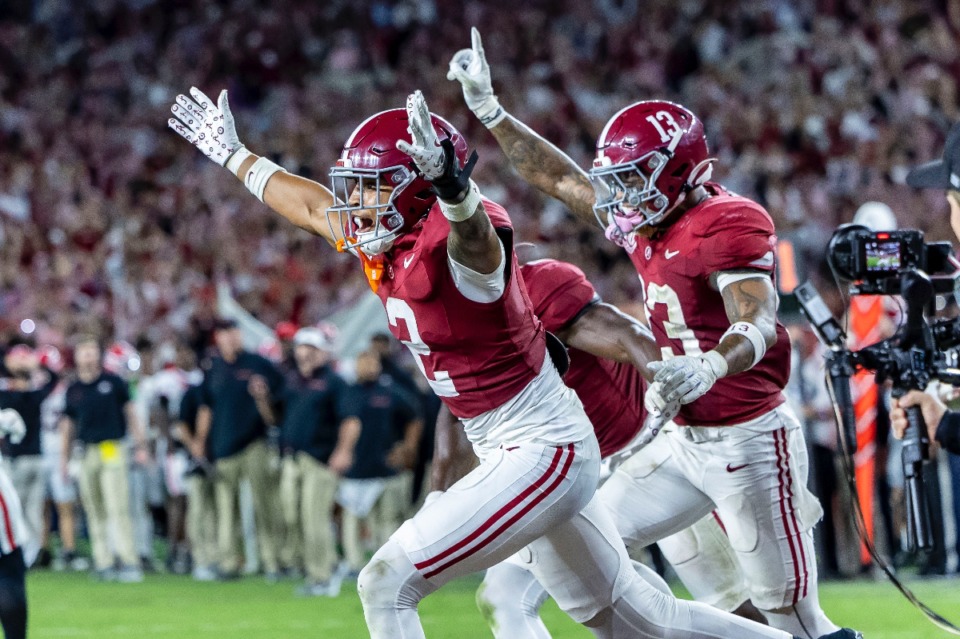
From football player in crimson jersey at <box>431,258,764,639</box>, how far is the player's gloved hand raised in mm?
1376

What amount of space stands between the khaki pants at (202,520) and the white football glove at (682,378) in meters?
7.35

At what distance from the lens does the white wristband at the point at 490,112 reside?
17.0 ft

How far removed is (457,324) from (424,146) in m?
0.58

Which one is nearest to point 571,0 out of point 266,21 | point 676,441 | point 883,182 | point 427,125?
point 266,21

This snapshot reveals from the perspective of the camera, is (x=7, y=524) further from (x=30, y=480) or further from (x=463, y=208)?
(x=30, y=480)

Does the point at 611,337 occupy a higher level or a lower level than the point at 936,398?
higher

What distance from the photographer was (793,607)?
4.49 metres

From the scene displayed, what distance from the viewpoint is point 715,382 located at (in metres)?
4.39

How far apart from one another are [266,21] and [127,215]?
11.5ft

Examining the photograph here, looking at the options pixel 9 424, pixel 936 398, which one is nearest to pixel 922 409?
pixel 936 398

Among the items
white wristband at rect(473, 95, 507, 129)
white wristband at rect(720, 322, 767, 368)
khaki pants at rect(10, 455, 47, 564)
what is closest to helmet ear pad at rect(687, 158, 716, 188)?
white wristband at rect(720, 322, 767, 368)

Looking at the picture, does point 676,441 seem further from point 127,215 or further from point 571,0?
point 571,0

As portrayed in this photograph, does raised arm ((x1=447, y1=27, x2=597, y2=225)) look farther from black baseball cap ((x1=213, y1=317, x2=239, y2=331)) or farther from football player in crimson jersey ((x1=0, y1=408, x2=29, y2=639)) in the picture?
black baseball cap ((x1=213, y1=317, x2=239, y2=331))

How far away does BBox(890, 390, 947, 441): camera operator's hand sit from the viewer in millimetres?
4605
